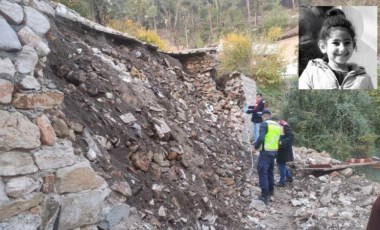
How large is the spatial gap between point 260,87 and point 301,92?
291cm

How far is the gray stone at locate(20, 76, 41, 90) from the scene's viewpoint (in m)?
2.43

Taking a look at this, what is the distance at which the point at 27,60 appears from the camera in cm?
255

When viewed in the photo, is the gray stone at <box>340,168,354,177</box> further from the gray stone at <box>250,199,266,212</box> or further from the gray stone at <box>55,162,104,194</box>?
the gray stone at <box>55,162,104,194</box>

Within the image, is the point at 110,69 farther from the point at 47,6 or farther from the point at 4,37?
the point at 4,37

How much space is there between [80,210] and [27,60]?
3.91ft

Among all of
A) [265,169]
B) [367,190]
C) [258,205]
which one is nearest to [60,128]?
[258,205]

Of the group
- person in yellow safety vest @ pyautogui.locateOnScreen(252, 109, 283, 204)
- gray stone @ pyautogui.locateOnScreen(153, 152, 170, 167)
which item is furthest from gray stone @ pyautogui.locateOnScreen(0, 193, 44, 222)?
person in yellow safety vest @ pyautogui.locateOnScreen(252, 109, 283, 204)

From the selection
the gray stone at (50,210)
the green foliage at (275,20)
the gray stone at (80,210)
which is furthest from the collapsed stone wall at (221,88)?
the green foliage at (275,20)

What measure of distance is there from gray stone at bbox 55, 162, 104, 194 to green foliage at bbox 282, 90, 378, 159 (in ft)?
44.7

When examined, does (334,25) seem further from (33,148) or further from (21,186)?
(21,186)

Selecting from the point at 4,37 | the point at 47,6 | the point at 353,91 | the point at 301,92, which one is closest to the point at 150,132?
the point at 47,6

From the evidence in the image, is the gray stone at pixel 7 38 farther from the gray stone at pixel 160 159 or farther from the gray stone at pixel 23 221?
the gray stone at pixel 160 159

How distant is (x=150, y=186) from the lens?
12.3ft

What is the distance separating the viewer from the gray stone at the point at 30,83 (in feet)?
7.99
